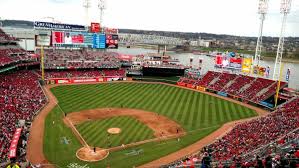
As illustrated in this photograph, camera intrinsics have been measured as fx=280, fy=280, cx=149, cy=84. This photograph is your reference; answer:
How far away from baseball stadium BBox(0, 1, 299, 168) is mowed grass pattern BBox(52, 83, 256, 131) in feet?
0.70

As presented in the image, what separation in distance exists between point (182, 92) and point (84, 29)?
36121 mm

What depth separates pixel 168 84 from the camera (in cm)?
7944

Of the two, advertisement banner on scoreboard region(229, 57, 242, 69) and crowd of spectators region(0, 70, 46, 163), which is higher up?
advertisement banner on scoreboard region(229, 57, 242, 69)

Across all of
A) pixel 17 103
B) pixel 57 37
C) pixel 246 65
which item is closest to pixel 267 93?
pixel 246 65

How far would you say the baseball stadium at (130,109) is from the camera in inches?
1264

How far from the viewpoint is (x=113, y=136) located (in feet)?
130

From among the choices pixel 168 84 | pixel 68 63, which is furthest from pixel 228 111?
pixel 68 63

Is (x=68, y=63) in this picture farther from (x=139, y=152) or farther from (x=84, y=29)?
(x=139, y=152)

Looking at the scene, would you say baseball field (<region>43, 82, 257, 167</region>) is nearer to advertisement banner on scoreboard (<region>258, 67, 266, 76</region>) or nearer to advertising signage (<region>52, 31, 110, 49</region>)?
advertisement banner on scoreboard (<region>258, 67, 266, 76</region>)

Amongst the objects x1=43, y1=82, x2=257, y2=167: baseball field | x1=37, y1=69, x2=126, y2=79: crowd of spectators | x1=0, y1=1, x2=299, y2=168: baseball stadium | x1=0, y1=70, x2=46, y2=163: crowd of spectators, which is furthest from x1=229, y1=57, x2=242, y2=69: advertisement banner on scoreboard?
x1=0, y1=70, x2=46, y2=163: crowd of spectators

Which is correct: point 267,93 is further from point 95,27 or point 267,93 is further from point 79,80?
point 95,27

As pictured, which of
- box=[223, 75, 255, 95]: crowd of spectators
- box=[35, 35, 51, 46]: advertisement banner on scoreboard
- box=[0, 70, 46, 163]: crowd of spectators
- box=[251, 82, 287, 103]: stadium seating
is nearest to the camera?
box=[0, 70, 46, 163]: crowd of spectators

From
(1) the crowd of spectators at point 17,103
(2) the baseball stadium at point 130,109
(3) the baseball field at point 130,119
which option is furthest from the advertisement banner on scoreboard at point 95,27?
(1) the crowd of spectators at point 17,103

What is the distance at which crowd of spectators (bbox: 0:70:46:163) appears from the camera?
3425 centimetres
